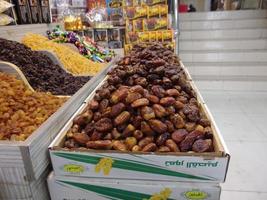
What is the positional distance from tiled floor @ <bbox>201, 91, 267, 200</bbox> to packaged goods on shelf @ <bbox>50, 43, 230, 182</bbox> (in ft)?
3.13

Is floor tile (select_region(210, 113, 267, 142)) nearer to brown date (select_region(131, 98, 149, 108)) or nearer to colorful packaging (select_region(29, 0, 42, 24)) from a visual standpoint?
brown date (select_region(131, 98, 149, 108))

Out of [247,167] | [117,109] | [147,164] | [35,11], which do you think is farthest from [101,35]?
[147,164]

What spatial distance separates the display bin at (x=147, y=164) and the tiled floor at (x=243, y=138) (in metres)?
0.98

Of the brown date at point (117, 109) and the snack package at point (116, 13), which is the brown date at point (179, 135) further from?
the snack package at point (116, 13)

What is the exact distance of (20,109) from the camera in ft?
4.06

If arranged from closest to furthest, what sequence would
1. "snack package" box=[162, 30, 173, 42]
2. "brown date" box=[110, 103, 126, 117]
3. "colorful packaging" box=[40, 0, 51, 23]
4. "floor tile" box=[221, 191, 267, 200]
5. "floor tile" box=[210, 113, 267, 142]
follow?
1. "brown date" box=[110, 103, 126, 117]
2. "floor tile" box=[221, 191, 267, 200]
3. "floor tile" box=[210, 113, 267, 142]
4. "colorful packaging" box=[40, 0, 51, 23]
5. "snack package" box=[162, 30, 173, 42]

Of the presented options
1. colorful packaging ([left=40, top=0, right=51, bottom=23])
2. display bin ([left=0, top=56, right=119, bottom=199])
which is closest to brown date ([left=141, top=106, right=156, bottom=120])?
display bin ([left=0, top=56, right=119, bottom=199])

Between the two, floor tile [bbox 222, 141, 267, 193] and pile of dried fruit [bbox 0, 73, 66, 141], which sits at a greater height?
pile of dried fruit [bbox 0, 73, 66, 141]

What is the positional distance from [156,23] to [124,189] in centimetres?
328

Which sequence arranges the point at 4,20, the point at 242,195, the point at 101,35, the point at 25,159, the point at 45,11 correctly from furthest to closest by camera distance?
the point at 101,35 < the point at 45,11 < the point at 4,20 < the point at 242,195 < the point at 25,159

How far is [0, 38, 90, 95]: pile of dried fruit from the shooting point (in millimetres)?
1768

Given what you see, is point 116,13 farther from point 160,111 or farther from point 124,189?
point 124,189

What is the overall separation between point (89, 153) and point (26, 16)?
8.66 feet

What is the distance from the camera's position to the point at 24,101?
131 cm
